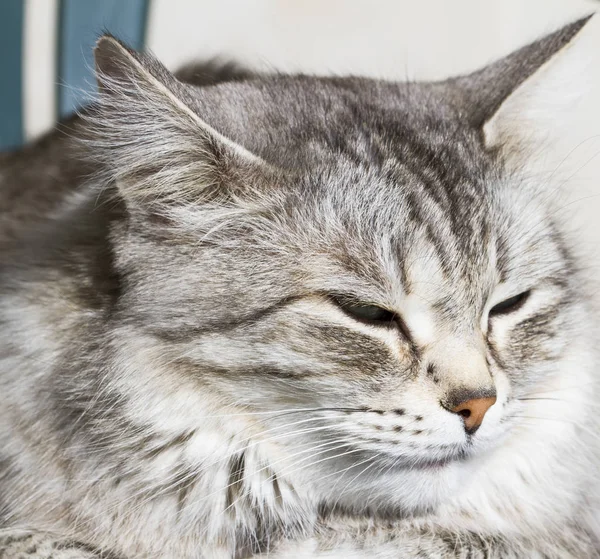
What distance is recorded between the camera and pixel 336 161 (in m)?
1.32

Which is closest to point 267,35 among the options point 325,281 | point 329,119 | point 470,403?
point 329,119

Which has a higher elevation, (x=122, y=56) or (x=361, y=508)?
(x=122, y=56)

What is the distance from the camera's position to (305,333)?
123 centimetres

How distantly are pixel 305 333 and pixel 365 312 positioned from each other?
0.10 m

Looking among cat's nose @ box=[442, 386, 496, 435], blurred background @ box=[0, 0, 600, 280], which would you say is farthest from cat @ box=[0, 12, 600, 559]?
blurred background @ box=[0, 0, 600, 280]

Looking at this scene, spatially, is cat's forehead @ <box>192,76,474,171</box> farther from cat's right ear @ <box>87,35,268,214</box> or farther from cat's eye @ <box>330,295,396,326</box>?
cat's eye @ <box>330,295,396,326</box>

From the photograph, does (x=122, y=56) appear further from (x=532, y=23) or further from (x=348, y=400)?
(x=532, y=23)

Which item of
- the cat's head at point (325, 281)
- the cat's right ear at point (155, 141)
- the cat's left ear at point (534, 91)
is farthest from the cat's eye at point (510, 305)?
the cat's right ear at point (155, 141)

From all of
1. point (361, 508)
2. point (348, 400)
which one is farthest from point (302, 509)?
point (348, 400)

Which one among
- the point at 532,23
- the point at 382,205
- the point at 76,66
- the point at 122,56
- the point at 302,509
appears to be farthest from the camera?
the point at 76,66

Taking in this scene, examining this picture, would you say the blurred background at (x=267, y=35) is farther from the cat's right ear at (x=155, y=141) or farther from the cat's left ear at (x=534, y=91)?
the cat's right ear at (x=155, y=141)

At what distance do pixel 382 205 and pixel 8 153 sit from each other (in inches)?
61.8

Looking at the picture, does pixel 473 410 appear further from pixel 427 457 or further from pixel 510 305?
pixel 510 305

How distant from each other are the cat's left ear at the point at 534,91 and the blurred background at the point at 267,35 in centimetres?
65
